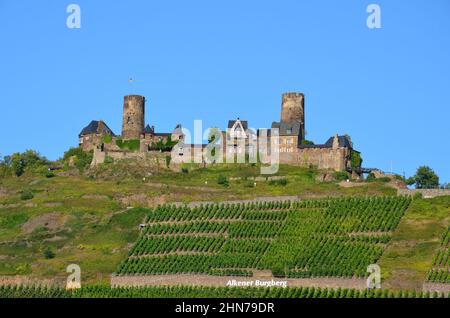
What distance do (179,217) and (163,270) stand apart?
31.8ft

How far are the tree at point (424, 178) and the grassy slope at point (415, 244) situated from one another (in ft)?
69.4

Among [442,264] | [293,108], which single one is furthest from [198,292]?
[293,108]

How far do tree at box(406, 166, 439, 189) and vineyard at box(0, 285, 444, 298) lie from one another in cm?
3677

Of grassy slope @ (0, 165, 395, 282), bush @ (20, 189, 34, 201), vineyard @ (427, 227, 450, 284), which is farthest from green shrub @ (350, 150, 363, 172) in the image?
vineyard @ (427, 227, 450, 284)

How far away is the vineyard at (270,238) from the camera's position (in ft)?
286

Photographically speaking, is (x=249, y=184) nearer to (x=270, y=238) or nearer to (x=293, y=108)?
(x=293, y=108)

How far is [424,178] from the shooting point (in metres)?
118

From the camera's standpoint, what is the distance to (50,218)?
105188 millimetres

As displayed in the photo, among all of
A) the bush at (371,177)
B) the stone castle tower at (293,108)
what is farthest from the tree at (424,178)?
the stone castle tower at (293,108)

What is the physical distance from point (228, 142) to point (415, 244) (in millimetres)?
35429

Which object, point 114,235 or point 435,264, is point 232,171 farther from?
point 435,264

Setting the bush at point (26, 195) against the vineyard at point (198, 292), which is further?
the bush at point (26, 195)

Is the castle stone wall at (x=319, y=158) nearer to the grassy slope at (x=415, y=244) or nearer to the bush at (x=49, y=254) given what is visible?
the grassy slope at (x=415, y=244)
